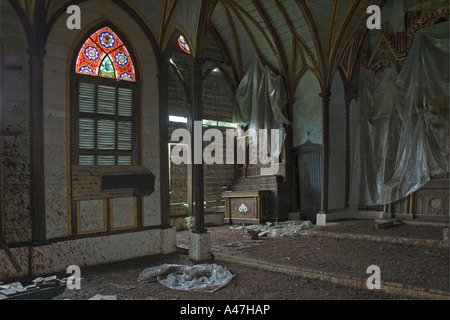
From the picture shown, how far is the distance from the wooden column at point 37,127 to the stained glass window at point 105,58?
0.74m

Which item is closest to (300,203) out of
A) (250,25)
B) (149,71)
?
(250,25)

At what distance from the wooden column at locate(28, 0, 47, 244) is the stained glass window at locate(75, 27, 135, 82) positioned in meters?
0.74

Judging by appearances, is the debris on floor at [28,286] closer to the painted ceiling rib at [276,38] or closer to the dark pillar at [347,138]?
the dark pillar at [347,138]

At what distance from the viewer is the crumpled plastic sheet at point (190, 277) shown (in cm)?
505

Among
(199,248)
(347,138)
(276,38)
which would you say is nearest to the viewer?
(199,248)

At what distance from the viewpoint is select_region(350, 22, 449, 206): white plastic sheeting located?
904cm

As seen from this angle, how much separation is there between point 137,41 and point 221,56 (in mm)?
5310

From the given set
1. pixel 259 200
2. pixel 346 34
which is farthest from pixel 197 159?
pixel 346 34

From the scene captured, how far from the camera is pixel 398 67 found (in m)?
10.2

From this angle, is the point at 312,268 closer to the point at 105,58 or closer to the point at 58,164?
the point at 58,164

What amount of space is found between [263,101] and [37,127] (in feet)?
23.7

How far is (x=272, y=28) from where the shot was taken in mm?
10945

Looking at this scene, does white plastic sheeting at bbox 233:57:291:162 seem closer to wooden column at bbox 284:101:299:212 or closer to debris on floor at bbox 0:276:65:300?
wooden column at bbox 284:101:299:212

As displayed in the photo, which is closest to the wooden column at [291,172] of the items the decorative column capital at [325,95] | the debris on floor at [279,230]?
the debris on floor at [279,230]
